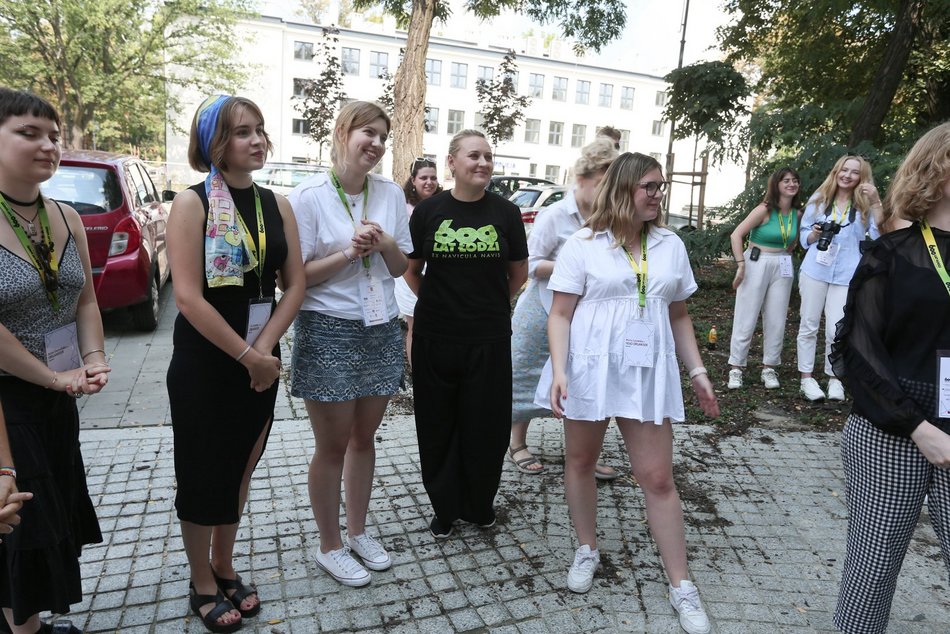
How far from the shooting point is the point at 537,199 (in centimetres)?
1714

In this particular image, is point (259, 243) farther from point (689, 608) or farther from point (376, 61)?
point (376, 61)

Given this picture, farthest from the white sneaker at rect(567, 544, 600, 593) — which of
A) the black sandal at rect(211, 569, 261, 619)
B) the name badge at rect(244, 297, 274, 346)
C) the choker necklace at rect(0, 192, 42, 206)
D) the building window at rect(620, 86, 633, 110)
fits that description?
the building window at rect(620, 86, 633, 110)

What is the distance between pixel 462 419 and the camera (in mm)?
3465

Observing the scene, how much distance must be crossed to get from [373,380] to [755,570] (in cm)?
203

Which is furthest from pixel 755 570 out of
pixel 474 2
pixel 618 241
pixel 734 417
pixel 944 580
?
pixel 474 2

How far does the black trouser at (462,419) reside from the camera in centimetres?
338

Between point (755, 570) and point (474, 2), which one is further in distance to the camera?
point (474, 2)

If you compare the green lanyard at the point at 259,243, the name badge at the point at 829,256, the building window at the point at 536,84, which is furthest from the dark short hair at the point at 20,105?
the building window at the point at 536,84

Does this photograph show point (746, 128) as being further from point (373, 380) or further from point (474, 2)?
point (373, 380)

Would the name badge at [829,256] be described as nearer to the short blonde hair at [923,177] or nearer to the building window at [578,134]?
the short blonde hair at [923,177]

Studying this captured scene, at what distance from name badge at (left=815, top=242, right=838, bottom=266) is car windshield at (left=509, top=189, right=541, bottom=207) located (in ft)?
37.9

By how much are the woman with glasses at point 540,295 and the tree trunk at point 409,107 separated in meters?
5.94

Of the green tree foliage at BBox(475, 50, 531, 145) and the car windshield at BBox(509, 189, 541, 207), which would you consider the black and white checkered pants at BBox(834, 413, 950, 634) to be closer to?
the car windshield at BBox(509, 189, 541, 207)

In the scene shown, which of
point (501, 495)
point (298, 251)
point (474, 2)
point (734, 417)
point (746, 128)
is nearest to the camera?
point (298, 251)
